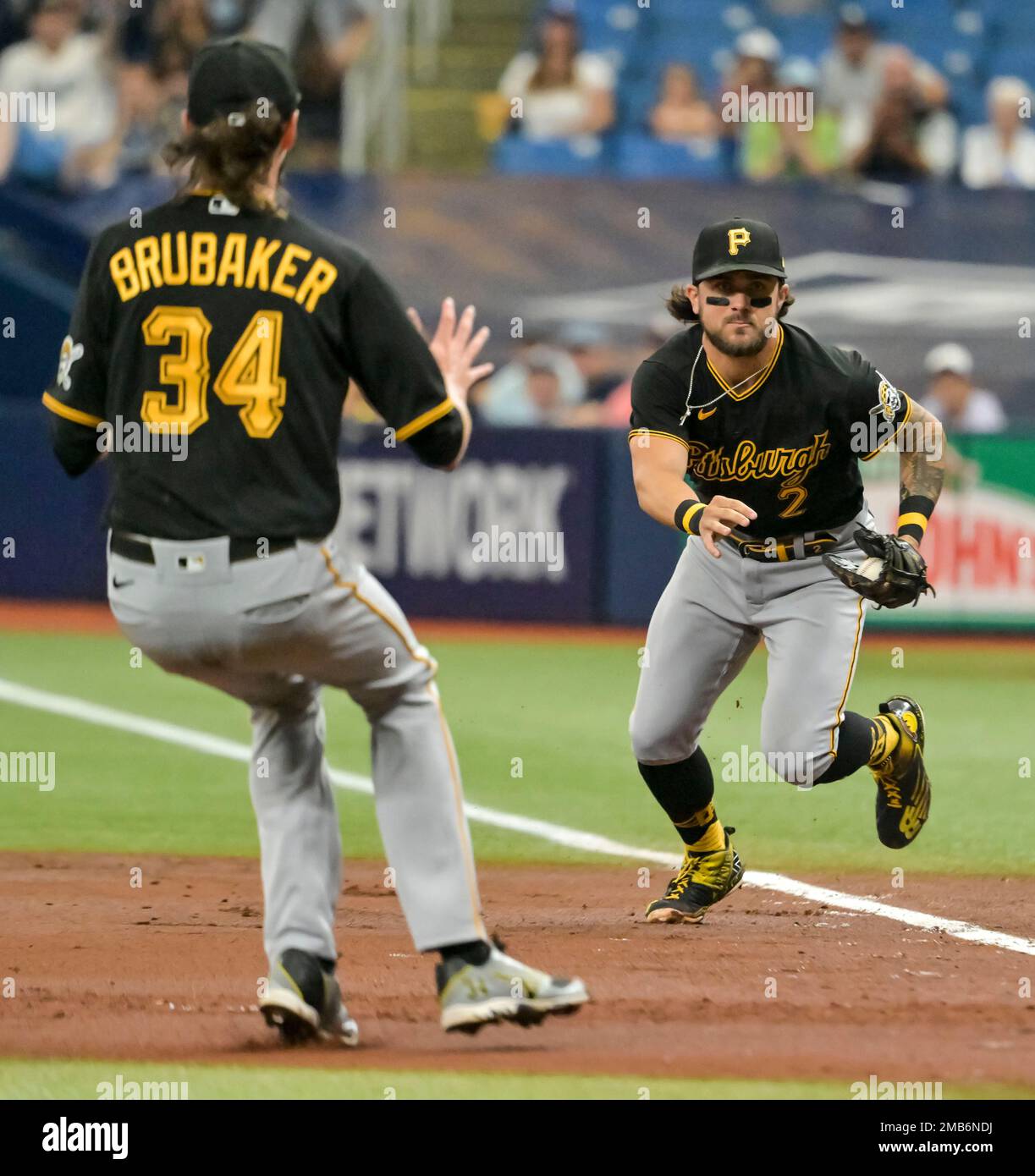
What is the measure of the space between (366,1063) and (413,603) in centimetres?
1207

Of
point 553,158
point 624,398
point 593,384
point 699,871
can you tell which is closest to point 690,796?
point 699,871

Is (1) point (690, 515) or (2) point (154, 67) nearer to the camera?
(1) point (690, 515)

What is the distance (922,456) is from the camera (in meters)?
7.06

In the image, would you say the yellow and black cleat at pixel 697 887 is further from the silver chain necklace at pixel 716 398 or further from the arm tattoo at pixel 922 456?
the silver chain necklace at pixel 716 398

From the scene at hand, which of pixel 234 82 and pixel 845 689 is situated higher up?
pixel 234 82

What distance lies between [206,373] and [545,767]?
19.8 ft

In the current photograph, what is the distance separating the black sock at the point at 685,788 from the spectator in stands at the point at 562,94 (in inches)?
532

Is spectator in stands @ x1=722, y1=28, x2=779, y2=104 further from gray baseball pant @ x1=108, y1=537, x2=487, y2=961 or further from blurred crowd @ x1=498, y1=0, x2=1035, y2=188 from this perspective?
gray baseball pant @ x1=108, y1=537, x2=487, y2=961

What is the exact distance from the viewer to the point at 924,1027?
205 inches

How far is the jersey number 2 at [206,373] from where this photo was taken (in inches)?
184

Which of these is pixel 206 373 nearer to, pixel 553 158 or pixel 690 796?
pixel 690 796

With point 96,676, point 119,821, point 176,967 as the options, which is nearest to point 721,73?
point 96,676

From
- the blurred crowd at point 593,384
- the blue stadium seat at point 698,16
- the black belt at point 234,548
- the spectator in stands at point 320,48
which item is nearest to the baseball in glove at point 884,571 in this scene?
the black belt at point 234,548

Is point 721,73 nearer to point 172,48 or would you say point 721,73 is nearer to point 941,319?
point 941,319
